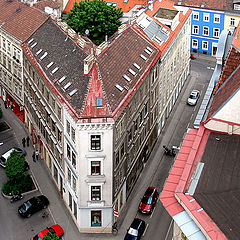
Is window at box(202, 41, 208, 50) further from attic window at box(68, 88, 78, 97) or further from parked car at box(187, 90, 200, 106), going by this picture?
attic window at box(68, 88, 78, 97)

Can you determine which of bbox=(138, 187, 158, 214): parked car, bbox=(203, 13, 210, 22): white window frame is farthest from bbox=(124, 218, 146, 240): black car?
bbox=(203, 13, 210, 22): white window frame

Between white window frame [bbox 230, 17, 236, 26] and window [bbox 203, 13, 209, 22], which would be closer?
white window frame [bbox 230, 17, 236, 26]

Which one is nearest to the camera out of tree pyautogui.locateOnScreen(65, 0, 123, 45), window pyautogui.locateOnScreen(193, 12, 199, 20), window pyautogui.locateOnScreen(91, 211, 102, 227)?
window pyautogui.locateOnScreen(91, 211, 102, 227)

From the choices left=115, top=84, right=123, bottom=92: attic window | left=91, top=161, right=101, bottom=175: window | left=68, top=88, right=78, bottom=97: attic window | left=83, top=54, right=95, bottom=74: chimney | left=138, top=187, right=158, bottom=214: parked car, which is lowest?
left=138, top=187, right=158, bottom=214: parked car

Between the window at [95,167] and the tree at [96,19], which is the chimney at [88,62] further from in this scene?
the tree at [96,19]

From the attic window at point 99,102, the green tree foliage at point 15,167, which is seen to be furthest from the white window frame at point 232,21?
the attic window at point 99,102

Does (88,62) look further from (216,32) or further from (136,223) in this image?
(216,32)

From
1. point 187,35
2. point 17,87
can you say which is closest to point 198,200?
point 17,87
